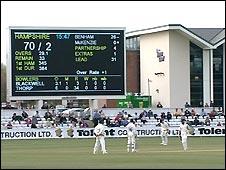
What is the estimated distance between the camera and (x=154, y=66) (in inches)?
3014

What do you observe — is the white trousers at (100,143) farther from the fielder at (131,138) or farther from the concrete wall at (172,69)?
the concrete wall at (172,69)

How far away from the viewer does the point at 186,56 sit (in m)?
74.2

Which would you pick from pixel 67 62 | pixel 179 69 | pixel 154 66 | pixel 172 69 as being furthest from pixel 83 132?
pixel 154 66

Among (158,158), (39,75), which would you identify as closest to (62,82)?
(39,75)

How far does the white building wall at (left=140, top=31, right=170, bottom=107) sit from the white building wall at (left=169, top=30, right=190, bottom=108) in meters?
0.56

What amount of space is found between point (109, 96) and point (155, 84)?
24.4 metres

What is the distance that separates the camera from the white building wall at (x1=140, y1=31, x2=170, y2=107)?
74062 mm

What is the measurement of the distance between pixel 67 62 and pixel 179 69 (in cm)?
2421

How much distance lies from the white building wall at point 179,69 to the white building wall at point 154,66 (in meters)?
0.56

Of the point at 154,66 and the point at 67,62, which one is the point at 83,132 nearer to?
the point at 67,62

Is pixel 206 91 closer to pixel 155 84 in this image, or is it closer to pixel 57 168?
pixel 155 84

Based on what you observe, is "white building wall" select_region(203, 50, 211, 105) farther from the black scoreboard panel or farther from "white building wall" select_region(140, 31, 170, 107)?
the black scoreboard panel

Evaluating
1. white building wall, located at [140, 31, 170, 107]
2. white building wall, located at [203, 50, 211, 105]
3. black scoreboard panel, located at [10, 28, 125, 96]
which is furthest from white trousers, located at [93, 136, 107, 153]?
white building wall, located at [203, 50, 211, 105]

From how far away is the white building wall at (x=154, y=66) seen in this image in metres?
74.1
